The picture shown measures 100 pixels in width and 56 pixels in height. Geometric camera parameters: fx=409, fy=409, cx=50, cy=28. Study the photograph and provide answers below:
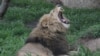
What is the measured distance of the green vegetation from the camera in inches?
312

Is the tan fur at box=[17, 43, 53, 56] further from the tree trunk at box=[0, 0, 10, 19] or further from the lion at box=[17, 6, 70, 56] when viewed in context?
the tree trunk at box=[0, 0, 10, 19]

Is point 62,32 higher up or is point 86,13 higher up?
point 62,32

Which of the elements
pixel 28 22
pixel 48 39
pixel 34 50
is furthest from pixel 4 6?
pixel 34 50

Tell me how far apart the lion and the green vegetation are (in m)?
0.36

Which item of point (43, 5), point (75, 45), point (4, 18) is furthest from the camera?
point (43, 5)

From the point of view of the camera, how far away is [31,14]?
12000 mm

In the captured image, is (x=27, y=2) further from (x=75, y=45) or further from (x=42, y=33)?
(x=42, y=33)

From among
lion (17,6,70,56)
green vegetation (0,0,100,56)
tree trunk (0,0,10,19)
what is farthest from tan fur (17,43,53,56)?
tree trunk (0,0,10,19)

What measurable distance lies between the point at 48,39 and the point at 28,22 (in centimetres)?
497

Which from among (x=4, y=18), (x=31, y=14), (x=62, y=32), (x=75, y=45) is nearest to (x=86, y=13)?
(x=31, y=14)

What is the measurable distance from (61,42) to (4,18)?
5505 millimetres

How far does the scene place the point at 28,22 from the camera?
1116 cm

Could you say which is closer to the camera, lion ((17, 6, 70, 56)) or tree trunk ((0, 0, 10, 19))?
lion ((17, 6, 70, 56))

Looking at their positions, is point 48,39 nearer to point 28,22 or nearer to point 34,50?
point 34,50
